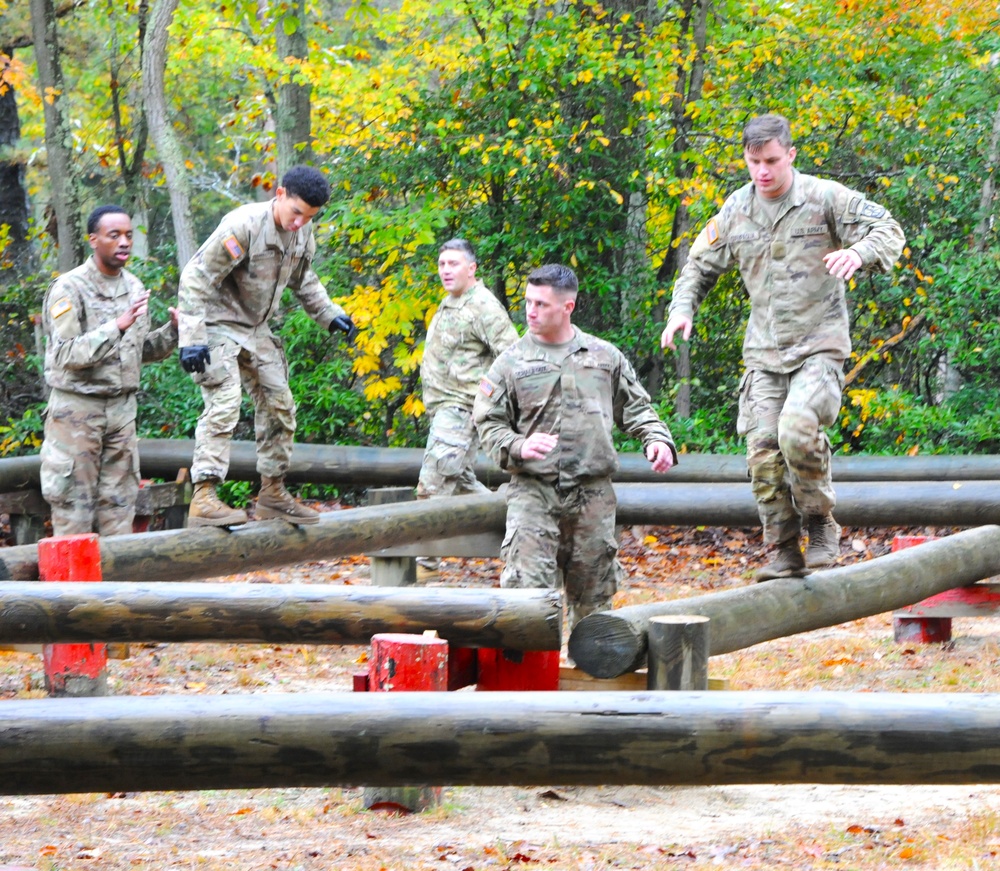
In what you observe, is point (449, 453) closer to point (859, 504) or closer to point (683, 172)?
point (859, 504)

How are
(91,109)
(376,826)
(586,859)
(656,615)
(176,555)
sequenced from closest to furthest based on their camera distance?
1. (586,859)
2. (376,826)
3. (656,615)
4. (176,555)
5. (91,109)

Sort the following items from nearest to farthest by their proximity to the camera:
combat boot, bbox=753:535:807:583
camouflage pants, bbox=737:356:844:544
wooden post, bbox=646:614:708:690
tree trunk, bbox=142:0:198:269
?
wooden post, bbox=646:614:708:690
camouflage pants, bbox=737:356:844:544
combat boot, bbox=753:535:807:583
tree trunk, bbox=142:0:198:269

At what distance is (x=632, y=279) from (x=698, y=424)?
5.57 feet

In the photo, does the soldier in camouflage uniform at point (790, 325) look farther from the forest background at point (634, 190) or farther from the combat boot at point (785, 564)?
the forest background at point (634, 190)

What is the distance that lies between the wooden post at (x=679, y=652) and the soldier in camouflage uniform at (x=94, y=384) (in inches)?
158

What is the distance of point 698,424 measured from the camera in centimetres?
1304

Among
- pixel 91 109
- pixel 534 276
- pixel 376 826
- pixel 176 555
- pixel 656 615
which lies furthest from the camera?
pixel 91 109

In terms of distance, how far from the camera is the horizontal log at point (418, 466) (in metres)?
11.0

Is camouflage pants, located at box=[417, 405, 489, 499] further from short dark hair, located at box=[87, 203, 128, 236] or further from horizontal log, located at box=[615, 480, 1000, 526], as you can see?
short dark hair, located at box=[87, 203, 128, 236]

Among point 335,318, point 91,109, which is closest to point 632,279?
point 335,318

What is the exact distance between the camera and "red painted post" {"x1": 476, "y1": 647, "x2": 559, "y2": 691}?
5762 millimetres

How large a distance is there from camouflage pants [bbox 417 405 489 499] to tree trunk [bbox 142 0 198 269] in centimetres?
494

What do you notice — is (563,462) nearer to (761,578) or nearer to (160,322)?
(761,578)

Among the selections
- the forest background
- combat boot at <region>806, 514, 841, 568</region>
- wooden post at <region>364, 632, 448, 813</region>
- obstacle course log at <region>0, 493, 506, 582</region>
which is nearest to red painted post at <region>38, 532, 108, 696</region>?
obstacle course log at <region>0, 493, 506, 582</region>
